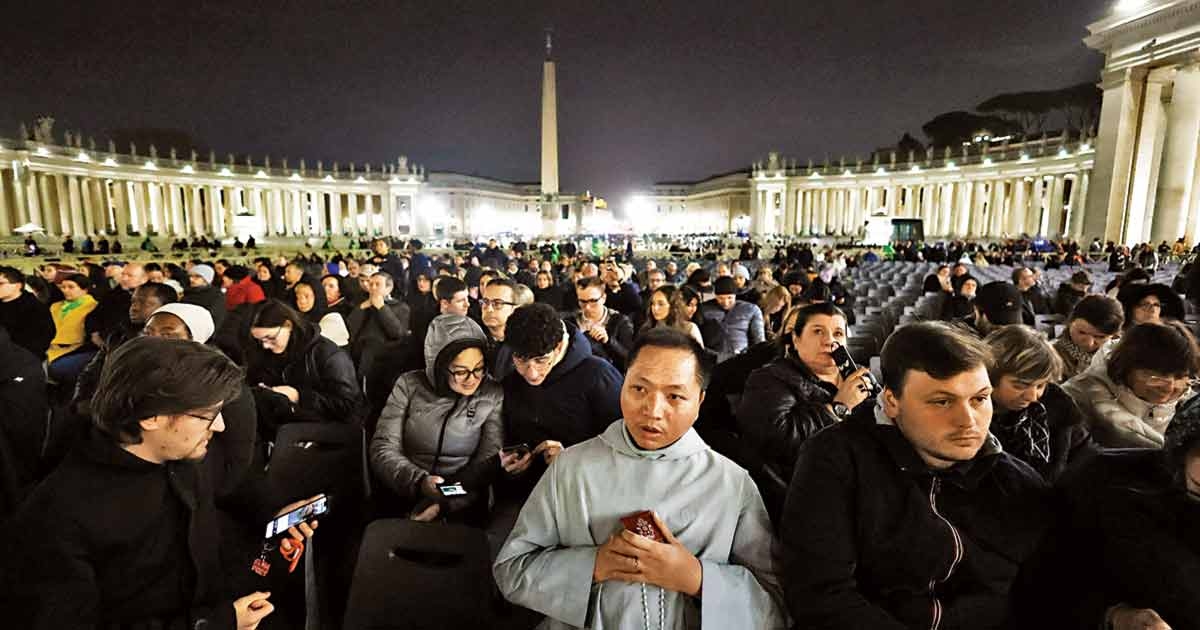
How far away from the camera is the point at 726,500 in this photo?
1937mm

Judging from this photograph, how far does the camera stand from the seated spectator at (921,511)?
1.77 meters

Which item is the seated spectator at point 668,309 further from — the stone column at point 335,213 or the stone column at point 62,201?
the stone column at point 335,213

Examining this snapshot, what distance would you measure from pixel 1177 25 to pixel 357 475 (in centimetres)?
3322

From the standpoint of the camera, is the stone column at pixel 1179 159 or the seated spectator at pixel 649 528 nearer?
the seated spectator at pixel 649 528

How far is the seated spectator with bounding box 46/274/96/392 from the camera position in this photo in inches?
220

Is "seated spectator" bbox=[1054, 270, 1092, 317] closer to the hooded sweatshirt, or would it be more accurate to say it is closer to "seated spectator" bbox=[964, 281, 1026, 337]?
"seated spectator" bbox=[964, 281, 1026, 337]

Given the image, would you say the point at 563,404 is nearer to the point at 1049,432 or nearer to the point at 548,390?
the point at 548,390

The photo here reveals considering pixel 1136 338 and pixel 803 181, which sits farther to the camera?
pixel 803 181

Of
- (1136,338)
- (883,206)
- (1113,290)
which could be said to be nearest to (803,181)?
(883,206)

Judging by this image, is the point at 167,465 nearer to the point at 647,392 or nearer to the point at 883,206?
the point at 647,392

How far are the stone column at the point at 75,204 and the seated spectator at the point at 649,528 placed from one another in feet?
187

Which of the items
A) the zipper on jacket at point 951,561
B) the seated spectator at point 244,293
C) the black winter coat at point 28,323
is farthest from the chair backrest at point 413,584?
the seated spectator at point 244,293

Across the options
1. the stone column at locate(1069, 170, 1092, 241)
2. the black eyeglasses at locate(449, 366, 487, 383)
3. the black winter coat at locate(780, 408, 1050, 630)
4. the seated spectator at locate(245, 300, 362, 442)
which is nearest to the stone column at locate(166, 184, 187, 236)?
the seated spectator at locate(245, 300, 362, 442)

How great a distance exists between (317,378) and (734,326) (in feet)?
→ 13.4
